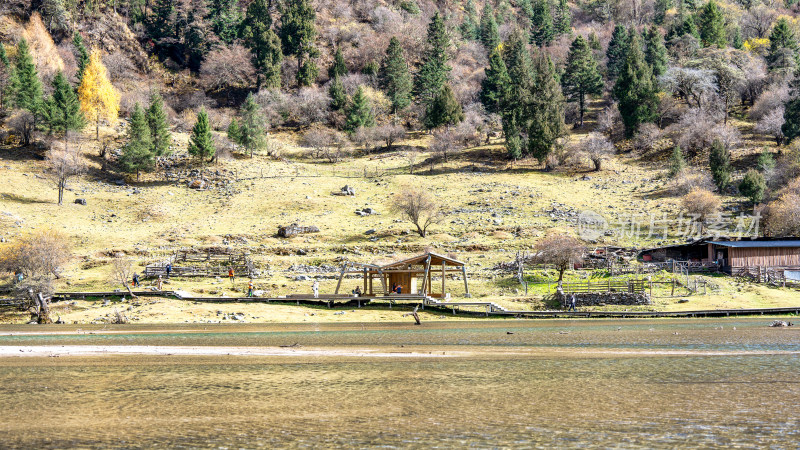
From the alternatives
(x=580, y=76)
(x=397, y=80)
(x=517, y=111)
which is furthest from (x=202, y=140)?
(x=580, y=76)

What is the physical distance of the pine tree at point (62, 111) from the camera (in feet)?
274

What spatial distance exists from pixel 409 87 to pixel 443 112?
52.2 ft

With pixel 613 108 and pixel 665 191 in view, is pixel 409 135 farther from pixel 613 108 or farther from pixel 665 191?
pixel 665 191

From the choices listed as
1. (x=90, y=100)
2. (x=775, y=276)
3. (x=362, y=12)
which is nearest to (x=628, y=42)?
(x=362, y=12)

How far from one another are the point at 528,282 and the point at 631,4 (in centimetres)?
14079

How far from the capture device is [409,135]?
107875 millimetres

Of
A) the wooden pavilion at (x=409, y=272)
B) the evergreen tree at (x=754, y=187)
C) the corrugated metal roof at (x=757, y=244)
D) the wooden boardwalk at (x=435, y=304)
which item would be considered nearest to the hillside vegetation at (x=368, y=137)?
the evergreen tree at (x=754, y=187)

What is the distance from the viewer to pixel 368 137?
9925cm

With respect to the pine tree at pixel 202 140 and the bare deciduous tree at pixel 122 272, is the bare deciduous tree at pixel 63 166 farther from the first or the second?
the bare deciduous tree at pixel 122 272

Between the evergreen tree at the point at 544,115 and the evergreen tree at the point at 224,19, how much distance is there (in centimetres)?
6257

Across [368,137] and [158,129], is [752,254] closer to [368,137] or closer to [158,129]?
[368,137]

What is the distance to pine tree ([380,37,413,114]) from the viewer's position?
113m

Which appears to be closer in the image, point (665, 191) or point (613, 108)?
point (665, 191)

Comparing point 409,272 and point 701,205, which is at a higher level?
point 701,205
